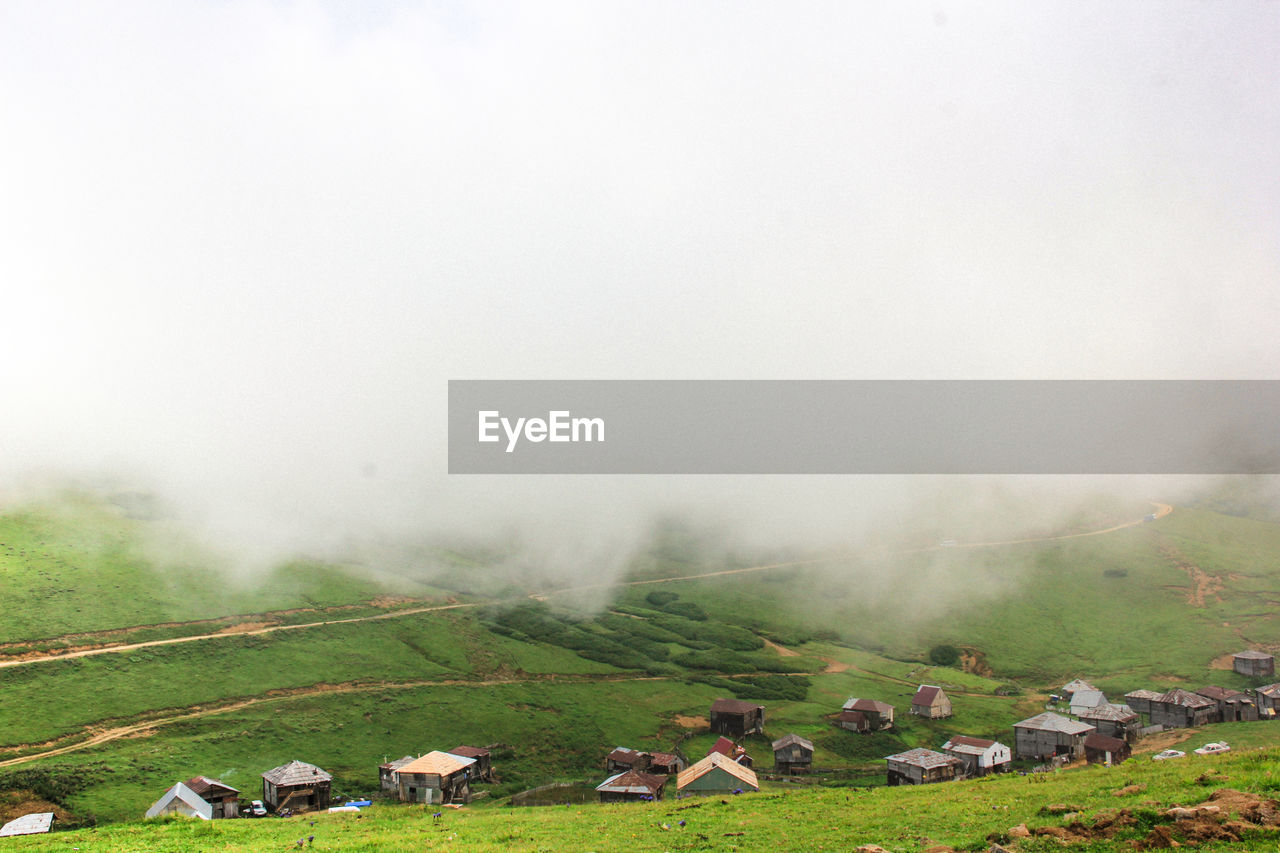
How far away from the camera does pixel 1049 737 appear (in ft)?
319

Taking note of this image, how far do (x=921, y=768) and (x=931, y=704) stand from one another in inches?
1752

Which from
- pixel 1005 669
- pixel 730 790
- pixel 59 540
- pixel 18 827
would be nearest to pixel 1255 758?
pixel 730 790

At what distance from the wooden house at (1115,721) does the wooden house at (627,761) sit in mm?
62375

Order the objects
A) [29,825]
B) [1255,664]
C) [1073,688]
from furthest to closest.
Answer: [1255,664] < [1073,688] < [29,825]

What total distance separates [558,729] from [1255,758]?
89638 millimetres

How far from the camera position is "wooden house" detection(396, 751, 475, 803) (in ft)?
251

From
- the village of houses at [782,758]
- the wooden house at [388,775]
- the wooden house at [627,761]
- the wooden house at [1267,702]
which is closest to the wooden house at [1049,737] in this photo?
the village of houses at [782,758]

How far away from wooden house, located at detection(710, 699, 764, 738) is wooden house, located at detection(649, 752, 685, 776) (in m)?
19.3

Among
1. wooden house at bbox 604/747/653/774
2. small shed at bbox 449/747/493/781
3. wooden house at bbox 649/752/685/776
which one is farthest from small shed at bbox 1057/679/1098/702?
small shed at bbox 449/747/493/781

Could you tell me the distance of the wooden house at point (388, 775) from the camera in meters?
79.1

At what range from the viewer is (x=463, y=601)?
532 feet

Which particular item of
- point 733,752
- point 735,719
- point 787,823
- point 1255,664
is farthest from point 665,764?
point 1255,664

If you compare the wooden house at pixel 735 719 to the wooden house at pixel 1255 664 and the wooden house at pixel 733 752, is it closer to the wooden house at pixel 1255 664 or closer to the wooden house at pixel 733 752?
the wooden house at pixel 733 752

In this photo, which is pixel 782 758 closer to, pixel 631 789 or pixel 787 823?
pixel 631 789
